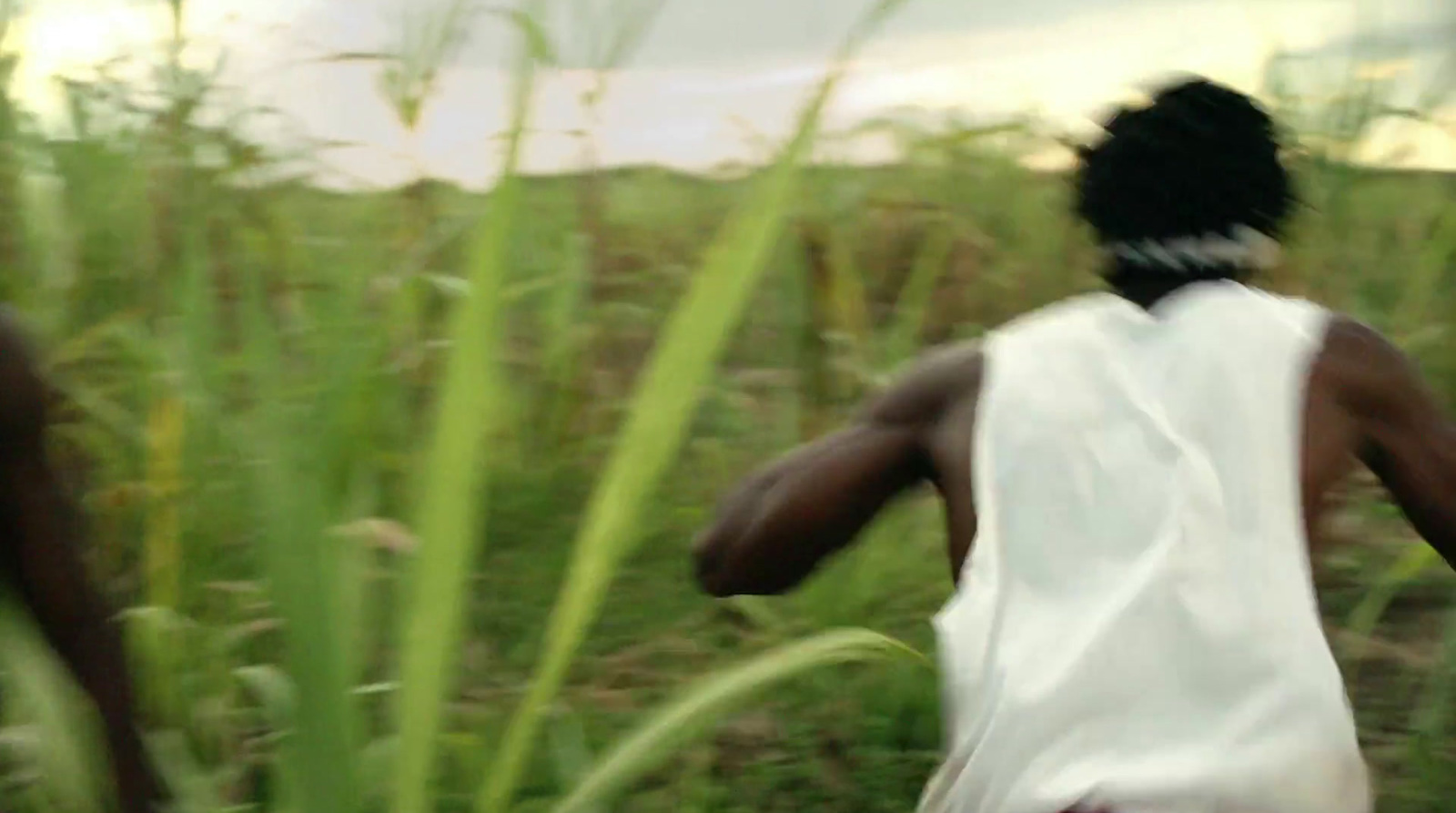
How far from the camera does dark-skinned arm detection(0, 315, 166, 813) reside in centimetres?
119

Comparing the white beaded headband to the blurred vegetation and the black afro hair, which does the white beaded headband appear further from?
the blurred vegetation

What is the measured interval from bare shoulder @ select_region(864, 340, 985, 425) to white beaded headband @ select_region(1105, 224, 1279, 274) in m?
0.14

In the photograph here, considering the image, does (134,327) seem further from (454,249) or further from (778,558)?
(778,558)

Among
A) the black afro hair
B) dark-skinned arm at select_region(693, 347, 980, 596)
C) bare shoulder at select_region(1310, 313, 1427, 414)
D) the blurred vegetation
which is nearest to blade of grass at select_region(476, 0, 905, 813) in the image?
the blurred vegetation

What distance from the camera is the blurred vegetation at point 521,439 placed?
3.48 feet

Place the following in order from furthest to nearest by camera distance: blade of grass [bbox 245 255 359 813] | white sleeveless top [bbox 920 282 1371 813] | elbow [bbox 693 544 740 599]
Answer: elbow [bbox 693 544 740 599] → blade of grass [bbox 245 255 359 813] → white sleeveless top [bbox 920 282 1371 813]

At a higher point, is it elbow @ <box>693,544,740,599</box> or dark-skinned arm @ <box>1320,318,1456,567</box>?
dark-skinned arm @ <box>1320,318,1456,567</box>

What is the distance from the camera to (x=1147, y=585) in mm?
901

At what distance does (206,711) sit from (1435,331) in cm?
202

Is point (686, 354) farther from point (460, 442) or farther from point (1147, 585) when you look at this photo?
point (1147, 585)

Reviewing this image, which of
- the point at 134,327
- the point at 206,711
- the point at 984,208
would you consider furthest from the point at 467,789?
the point at 984,208

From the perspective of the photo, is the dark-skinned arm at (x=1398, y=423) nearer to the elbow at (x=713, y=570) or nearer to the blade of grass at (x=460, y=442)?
the elbow at (x=713, y=570)

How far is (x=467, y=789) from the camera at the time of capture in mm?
1628

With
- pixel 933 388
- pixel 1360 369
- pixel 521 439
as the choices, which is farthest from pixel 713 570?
pixel 521 439
